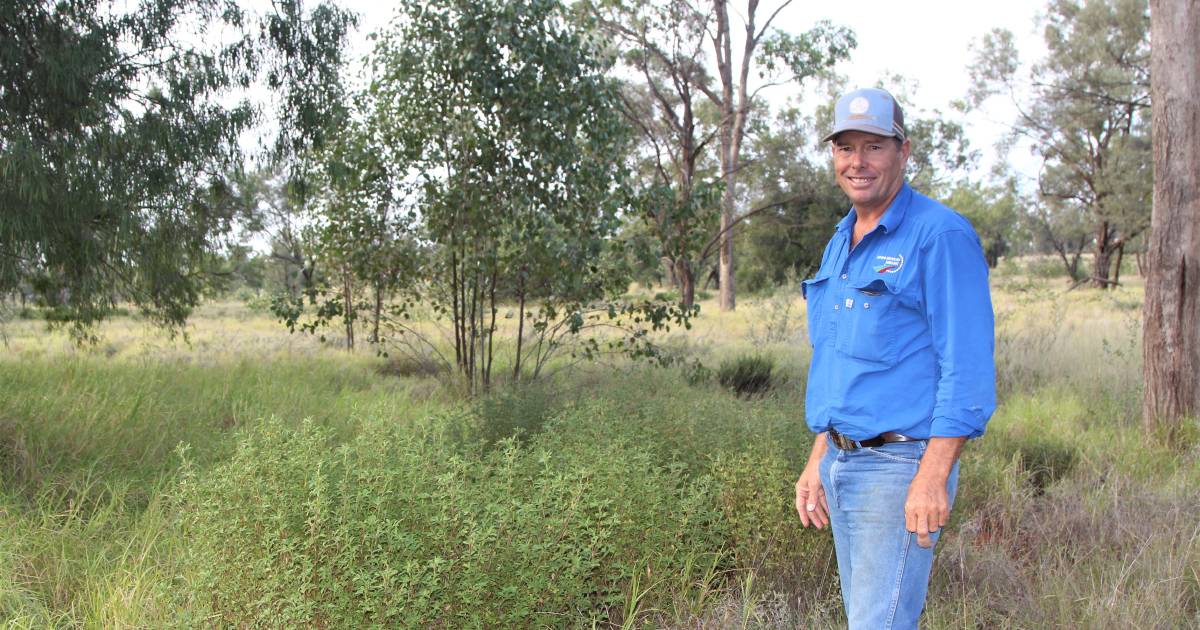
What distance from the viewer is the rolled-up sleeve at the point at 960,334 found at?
80.2 inches

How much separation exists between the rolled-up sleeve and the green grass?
1372 millimetres

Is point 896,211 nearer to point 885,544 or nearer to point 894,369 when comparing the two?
point 894,369

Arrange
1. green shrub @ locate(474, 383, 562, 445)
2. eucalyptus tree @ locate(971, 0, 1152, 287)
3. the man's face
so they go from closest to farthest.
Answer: the man's face, green shrub @ locate(474, 383, 562, 445), eucalyptus tree @ locate(971, 0, 1152, 287)

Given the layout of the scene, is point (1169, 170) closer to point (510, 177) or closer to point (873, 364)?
point (510, 177)

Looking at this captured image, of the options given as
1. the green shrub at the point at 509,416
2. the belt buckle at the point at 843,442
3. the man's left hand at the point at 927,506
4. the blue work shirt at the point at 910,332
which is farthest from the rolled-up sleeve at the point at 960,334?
the green shrub at the point at 509,416

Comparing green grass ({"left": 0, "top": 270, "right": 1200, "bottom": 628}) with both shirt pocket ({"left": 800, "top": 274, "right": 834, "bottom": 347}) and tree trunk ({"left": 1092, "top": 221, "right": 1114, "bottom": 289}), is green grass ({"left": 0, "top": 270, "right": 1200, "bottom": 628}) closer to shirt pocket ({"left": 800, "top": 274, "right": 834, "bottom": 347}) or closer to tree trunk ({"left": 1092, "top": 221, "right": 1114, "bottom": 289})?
shirt pocket ({"left": 800, "top": 274, "right": 834, "bottom": 347})

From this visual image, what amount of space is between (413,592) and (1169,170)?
6687 millimetres

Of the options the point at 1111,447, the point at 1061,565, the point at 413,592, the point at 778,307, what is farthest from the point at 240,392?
the point at 778,307

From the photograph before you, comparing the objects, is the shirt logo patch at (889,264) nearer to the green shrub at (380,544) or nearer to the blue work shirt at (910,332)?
the blue work shirt at (910,332)

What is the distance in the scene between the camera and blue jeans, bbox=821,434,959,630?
2154 mm

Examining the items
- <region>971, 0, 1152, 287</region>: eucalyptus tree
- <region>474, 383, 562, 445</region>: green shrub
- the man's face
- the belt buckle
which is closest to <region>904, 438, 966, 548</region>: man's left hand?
the belt buckle

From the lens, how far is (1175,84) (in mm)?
6668

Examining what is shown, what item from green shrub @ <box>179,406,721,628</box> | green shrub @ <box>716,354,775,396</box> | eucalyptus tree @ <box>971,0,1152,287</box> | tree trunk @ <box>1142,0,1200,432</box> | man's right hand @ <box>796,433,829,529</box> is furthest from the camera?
eucalyptus tree @ <box>971,0,1152,287</box>

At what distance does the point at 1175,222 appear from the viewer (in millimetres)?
6652
